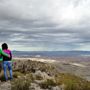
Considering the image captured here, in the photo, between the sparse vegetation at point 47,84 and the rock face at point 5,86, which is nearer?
the rock face at point 5,86

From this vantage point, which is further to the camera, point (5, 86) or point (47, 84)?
point (47, 84)

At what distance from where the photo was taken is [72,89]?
22.6 m

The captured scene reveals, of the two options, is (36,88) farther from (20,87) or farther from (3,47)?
(3,47)

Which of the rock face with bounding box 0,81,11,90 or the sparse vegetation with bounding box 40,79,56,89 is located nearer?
the rock face with bounding box 0,81,11,90

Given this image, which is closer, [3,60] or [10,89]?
[10,89]

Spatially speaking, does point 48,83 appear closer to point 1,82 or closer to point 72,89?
point 72,89

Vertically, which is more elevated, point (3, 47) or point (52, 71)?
point (3, 47)

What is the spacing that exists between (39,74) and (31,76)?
0.92 meters

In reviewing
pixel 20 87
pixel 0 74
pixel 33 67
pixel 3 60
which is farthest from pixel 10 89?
pixel 33 67

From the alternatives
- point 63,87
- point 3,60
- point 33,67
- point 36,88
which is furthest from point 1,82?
point 33,67

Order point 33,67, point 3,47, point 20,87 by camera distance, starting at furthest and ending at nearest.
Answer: point 33,67 < point 3,47 < point 20,87

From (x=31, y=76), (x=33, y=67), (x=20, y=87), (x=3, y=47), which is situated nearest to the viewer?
(x=20, y=87)

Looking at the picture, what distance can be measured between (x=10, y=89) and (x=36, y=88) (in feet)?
6.07

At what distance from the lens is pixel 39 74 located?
26.3 metres
